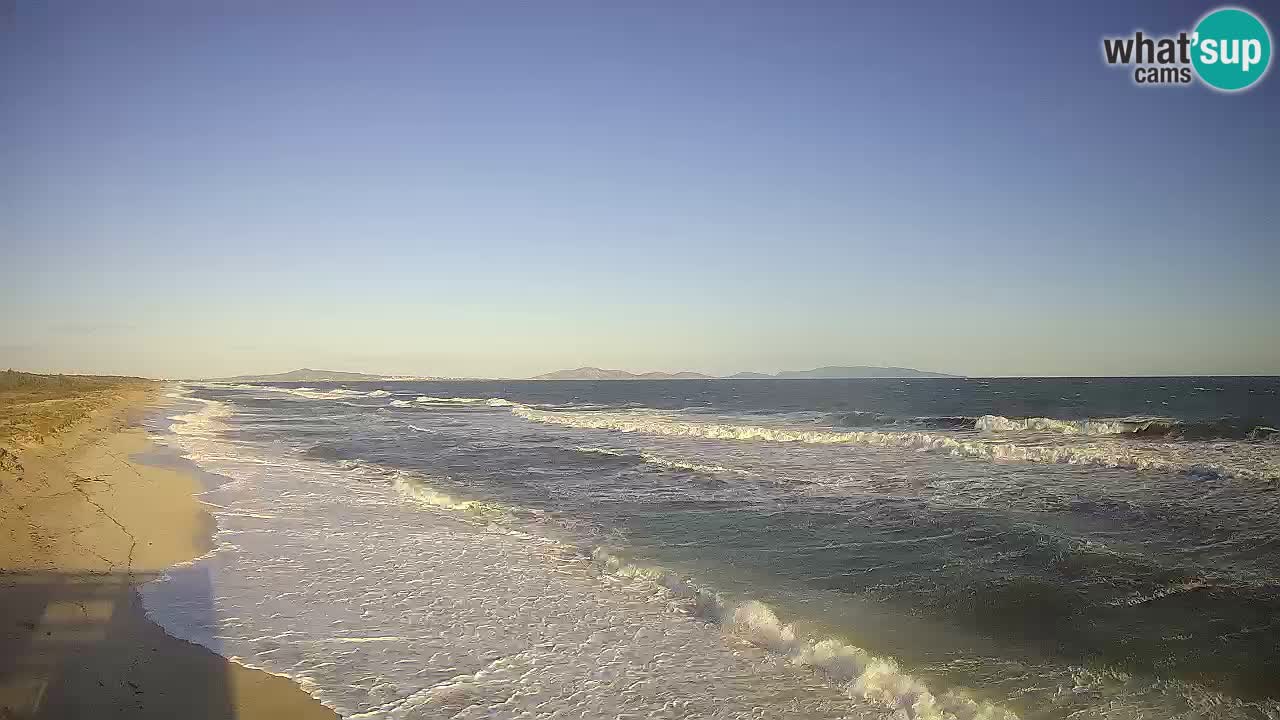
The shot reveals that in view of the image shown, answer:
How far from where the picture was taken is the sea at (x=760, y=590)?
537 centimetres

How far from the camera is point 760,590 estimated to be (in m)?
7.82

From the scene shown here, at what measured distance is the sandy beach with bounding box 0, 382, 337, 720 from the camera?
4918 millimetres

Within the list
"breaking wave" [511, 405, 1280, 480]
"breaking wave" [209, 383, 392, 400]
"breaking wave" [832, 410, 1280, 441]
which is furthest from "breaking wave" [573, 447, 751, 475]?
"breaking wave" [209, 383, 392, 400]

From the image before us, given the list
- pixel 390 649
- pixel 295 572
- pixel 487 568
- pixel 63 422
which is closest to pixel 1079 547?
pixel 487 568

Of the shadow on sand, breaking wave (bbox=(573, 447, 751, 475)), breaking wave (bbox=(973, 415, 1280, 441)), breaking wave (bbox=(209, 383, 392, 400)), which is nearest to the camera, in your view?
the shadow on sand

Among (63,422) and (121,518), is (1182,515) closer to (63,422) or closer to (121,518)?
(121,518)

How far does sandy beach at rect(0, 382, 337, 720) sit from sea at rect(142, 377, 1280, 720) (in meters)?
0.34

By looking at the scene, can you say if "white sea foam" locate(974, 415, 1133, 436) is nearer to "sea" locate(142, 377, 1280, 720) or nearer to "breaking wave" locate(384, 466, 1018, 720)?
"sea" locate(142, 377, 1280, 720)

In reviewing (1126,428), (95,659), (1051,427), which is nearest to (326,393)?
(1051,427)

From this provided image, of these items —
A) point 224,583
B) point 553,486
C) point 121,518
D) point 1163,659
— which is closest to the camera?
point 1163,659

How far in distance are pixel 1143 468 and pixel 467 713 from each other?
17378 millimetres

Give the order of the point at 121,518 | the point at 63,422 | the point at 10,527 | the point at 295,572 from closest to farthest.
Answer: the point at 295,572
the point at 10,527
the point at 121,518
the point at 63,422

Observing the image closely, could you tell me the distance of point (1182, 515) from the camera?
11.2 metres

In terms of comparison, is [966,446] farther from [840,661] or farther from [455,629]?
[455,629]
